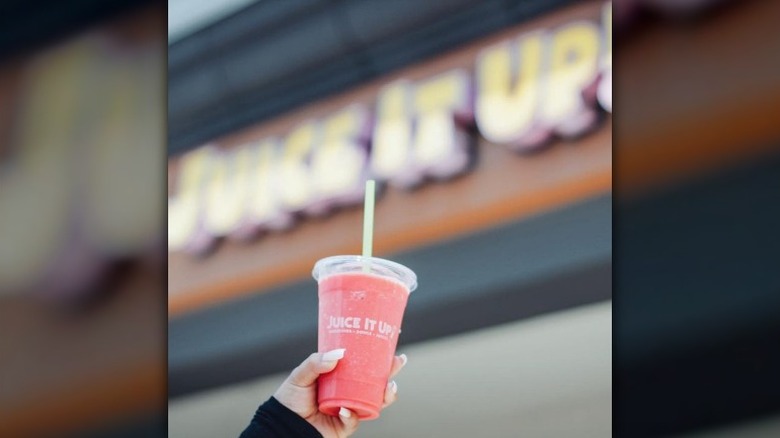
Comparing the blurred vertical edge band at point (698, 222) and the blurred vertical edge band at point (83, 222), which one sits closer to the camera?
the blurred vertical edge band at point (698, 222)

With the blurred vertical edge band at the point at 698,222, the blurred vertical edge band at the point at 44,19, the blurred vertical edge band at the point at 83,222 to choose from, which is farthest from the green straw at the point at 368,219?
the blurred vertical edge band at the point at 44,19

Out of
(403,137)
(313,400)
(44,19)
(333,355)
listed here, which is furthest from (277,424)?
(44,19)

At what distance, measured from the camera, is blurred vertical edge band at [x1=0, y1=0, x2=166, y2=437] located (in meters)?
2.79

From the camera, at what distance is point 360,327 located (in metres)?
2.10

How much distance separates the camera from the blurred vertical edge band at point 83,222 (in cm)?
279

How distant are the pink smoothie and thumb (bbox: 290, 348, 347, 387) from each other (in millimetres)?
11

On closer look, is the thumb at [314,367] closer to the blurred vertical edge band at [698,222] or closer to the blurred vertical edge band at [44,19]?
the blurred vertical edge band at [698,222]

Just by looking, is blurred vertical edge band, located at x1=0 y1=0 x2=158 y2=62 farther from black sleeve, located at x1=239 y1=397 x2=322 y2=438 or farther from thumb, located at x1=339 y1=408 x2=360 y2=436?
thumb, located at x1=339 y1=408 x2=360 y2=436

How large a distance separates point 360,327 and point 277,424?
367 millimetres

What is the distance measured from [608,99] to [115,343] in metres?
1.40

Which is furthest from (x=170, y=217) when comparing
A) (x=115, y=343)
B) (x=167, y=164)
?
(x=115, y=343)

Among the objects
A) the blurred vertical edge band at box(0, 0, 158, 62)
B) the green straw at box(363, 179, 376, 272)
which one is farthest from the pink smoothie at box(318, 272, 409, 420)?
the blurred vertical edge band at box(0, 0, 158, 62)

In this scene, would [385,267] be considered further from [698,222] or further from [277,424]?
[698,222]

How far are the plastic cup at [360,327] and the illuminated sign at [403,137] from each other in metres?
0.27
